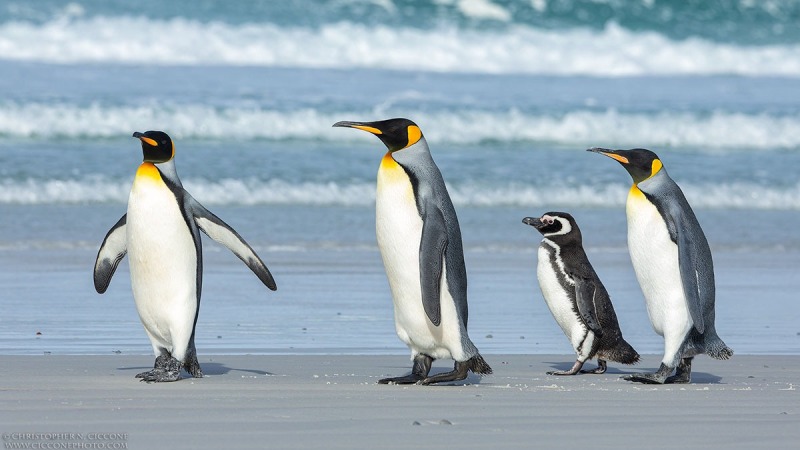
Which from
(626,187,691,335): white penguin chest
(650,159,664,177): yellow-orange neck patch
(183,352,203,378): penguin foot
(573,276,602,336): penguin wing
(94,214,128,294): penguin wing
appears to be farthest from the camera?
(573,276,602,336): penguin wing

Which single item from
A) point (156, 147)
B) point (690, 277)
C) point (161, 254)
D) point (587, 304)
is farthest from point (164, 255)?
point (690, 277)

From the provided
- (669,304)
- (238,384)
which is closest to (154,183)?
(238,384)

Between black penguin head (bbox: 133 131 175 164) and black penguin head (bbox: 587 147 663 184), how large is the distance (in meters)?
1.81

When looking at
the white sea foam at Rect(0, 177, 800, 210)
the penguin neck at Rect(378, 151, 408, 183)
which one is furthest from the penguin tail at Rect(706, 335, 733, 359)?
the white sea foam at Rect(0, 177, 800, 210)

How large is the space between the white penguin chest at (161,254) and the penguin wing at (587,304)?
5.78ft

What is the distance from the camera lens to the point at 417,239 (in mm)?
5543

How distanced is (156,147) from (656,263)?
216 cm

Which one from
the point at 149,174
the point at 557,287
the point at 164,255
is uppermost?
the point at 149,174

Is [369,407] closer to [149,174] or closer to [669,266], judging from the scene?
[149,174]

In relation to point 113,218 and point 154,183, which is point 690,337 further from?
point 113,218

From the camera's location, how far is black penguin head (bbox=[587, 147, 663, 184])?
19.2 ft

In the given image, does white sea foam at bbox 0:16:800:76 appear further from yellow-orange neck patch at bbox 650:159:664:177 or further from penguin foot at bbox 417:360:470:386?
penguin foot at bbox 417:360:470:386

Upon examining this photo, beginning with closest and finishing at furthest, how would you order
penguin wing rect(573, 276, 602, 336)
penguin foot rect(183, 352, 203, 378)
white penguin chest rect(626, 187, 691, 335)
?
penguin foot rect(183, 352, 203, 378), white penguin chest rect(626, 187, 691, 335), penguin wing rect(573, 276, 602, 336)

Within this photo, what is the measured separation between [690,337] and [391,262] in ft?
4.36
